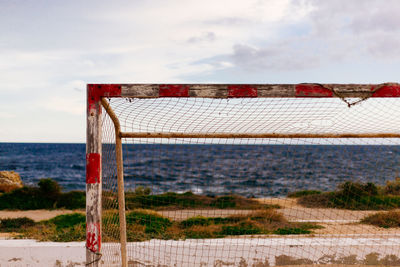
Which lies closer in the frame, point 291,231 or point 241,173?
point 291,231

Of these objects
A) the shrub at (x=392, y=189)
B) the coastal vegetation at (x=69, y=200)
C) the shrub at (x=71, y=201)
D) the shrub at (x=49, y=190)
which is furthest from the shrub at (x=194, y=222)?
the shrub at (x=392, y=189)

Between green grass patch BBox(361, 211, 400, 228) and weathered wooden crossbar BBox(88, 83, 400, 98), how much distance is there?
580cm

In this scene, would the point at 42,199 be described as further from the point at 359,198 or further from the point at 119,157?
the point at 359,198

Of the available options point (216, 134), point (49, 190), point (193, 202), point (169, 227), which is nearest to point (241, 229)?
point (169, 227)

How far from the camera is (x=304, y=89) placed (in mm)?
3287

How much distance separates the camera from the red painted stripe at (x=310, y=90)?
328 centimetres

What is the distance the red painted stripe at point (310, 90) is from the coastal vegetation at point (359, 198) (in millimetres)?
7437

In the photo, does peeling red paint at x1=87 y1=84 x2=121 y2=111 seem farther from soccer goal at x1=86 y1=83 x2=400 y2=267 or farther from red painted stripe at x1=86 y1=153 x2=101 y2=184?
red painted stripe at x1=86 y1=153 x2=101 y2=184

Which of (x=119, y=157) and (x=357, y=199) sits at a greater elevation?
(x=119, y=157)

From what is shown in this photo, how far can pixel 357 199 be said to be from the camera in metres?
11.6

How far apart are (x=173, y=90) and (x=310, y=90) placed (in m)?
1.26

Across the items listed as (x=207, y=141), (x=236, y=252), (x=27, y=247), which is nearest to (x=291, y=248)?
(x=236, y=252)

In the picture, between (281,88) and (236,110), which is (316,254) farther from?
(281,88)

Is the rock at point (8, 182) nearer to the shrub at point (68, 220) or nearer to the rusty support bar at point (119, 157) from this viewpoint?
the shrub at point (68, 220)
